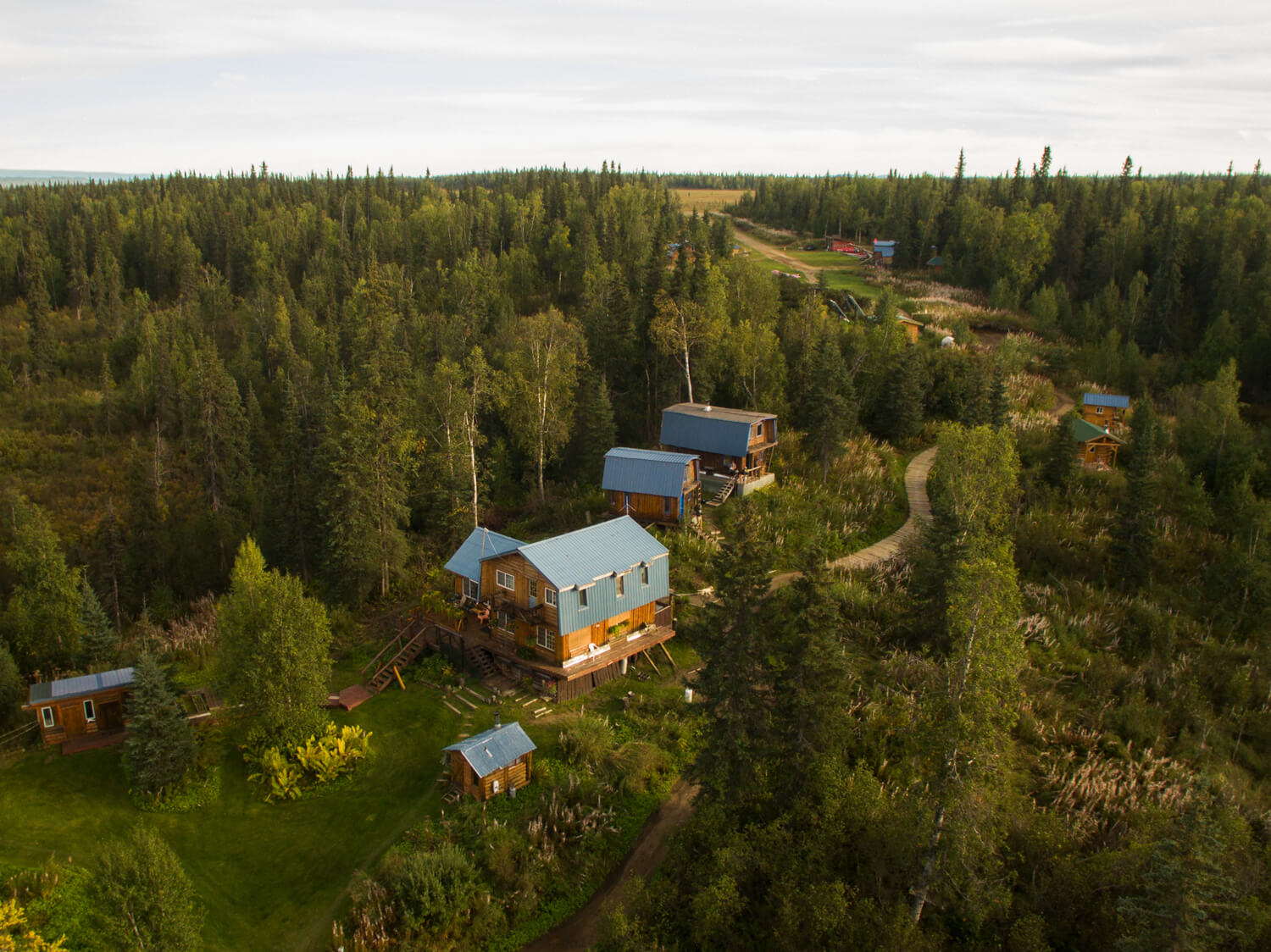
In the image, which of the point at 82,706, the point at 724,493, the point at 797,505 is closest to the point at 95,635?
the point at 82,706

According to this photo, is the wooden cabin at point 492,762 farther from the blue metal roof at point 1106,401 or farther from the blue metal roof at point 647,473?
the blue metal roof at point 1106,401

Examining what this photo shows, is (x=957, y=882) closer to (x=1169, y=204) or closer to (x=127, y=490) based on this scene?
(x=127, y=490)

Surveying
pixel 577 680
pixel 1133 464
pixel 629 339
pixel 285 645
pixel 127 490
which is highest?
pixel 629 339

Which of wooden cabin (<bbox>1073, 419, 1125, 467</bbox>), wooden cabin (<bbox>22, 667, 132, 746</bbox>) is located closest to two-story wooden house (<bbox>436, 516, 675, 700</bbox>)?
wooden cabin (<bbox>22, 667, 132, 746</bbox>)

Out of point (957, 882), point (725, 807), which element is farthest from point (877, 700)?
point (957, 882)

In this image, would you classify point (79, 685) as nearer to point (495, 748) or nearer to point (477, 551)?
point (477, 551)
